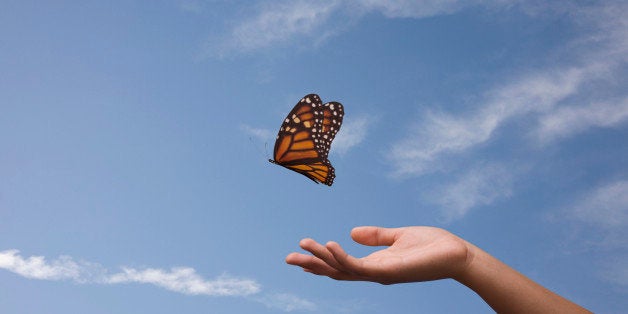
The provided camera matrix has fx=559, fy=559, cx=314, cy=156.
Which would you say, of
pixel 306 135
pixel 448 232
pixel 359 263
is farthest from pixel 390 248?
pixel 306 135

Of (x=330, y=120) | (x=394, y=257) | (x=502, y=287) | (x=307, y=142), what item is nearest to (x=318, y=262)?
(x=394, y=257)

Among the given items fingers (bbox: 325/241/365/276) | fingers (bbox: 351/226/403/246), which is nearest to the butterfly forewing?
fingers (bbox: 351/226/403/246)

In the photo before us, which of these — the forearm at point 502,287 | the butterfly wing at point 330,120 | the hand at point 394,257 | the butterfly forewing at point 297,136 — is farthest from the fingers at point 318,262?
the butterfly wing at point 330,120

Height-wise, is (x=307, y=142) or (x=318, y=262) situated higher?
(x=307, y=142)

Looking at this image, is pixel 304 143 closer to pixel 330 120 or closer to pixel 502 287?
pixel 330 120

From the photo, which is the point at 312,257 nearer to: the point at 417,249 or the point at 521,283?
the point at 417,249

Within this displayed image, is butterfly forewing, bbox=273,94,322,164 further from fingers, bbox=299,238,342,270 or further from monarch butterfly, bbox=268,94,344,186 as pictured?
fingers, bbox=299,238,342,270
